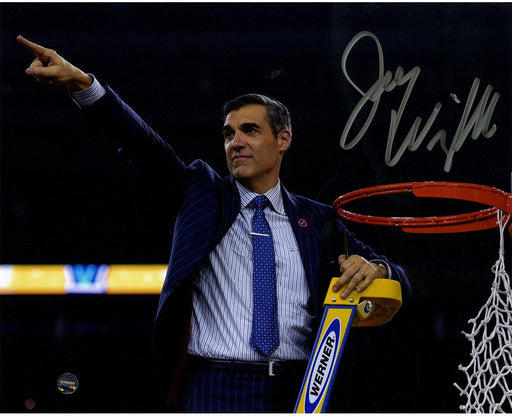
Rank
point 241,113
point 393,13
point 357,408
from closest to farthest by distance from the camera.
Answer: point 241,113 → point 393,13 → point 357,408

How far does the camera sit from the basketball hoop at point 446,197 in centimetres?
188

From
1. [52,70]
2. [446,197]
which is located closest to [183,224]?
[52,70]

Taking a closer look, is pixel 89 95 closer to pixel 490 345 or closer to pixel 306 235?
pixel 306 235

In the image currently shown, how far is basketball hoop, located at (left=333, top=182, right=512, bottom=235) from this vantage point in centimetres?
188

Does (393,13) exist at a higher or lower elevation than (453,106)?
higher

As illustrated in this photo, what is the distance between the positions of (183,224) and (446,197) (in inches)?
30.0

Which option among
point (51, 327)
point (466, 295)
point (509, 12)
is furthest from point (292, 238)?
point (51, 327)

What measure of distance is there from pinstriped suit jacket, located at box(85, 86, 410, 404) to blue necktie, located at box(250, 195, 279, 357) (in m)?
0.09

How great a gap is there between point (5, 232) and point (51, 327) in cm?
88

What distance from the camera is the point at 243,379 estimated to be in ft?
5.77

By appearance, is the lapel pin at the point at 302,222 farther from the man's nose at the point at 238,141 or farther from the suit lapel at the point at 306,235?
the man's nose at the point at 238,141

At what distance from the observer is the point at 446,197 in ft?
6.44

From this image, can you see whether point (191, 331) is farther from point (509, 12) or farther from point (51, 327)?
point (51, 327)
